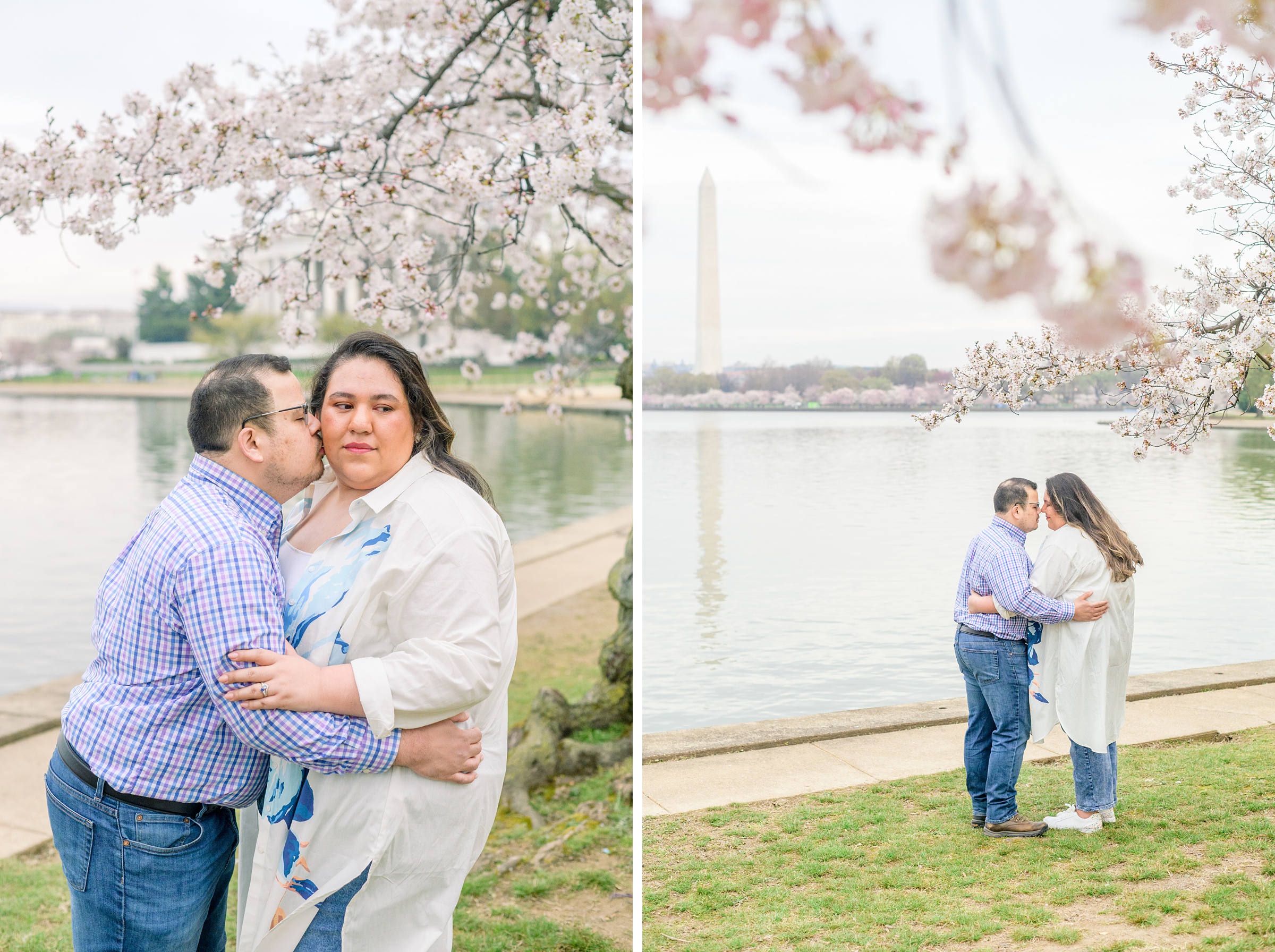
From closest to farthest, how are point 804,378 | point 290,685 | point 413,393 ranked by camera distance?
1. point 290,685
2. point 413,393
3. point 804,378

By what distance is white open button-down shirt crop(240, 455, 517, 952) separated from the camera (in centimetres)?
155

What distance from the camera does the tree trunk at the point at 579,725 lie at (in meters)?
4.23

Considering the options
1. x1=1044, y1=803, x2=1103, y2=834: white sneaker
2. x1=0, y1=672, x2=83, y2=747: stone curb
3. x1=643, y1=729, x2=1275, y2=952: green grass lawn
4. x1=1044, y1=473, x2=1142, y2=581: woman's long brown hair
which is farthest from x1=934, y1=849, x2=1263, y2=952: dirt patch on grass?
x1=0, y1=672, x2=83, y2=747: stone curb

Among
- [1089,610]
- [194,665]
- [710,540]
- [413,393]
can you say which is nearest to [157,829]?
[194,665]

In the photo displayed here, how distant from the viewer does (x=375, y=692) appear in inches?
59.6

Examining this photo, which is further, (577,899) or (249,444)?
(577,899)

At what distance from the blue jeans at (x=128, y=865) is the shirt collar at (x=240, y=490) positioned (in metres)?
0.49

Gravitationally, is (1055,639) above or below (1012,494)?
below

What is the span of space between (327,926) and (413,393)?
894mm

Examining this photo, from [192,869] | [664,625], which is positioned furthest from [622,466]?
[192,869]

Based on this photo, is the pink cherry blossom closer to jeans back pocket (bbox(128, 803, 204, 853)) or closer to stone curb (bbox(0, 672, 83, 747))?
jeans back pocket (bbox(128, 803, 204, 853))

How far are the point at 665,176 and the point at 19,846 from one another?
11.1 feet

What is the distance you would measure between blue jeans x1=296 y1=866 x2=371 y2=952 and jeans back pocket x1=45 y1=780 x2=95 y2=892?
0.38 m

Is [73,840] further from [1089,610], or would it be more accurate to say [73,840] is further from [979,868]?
[1089,610]
